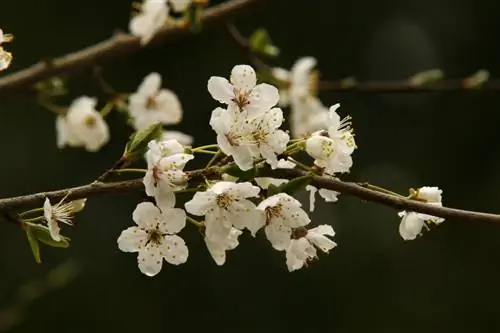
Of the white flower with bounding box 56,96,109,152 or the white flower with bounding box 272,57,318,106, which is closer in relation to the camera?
the white flower with bounding box 56,96,109,152

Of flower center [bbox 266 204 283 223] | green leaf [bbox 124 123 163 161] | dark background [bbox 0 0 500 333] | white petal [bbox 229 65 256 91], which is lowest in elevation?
flower center [bbox 266 204 283 223]

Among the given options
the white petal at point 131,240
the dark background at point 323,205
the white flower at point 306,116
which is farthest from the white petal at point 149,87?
the dark background at point 323,205

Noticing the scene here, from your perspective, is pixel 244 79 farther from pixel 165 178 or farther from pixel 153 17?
pixel 153 17

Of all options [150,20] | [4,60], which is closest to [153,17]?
[150,20]

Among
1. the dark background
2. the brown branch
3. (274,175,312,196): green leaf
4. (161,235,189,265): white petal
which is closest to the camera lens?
(274,175,312,196): green leaf

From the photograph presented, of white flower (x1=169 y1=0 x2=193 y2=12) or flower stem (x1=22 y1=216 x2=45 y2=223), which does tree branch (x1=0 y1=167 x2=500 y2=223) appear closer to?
flower stem (x1=22 y1=216 x2=45 y2=223)

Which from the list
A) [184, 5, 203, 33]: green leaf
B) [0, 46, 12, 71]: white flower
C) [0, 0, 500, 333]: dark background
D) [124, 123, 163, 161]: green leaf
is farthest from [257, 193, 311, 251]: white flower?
[0, 0, 500, 333]: dark background

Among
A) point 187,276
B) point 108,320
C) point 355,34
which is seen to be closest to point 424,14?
point 355,34
